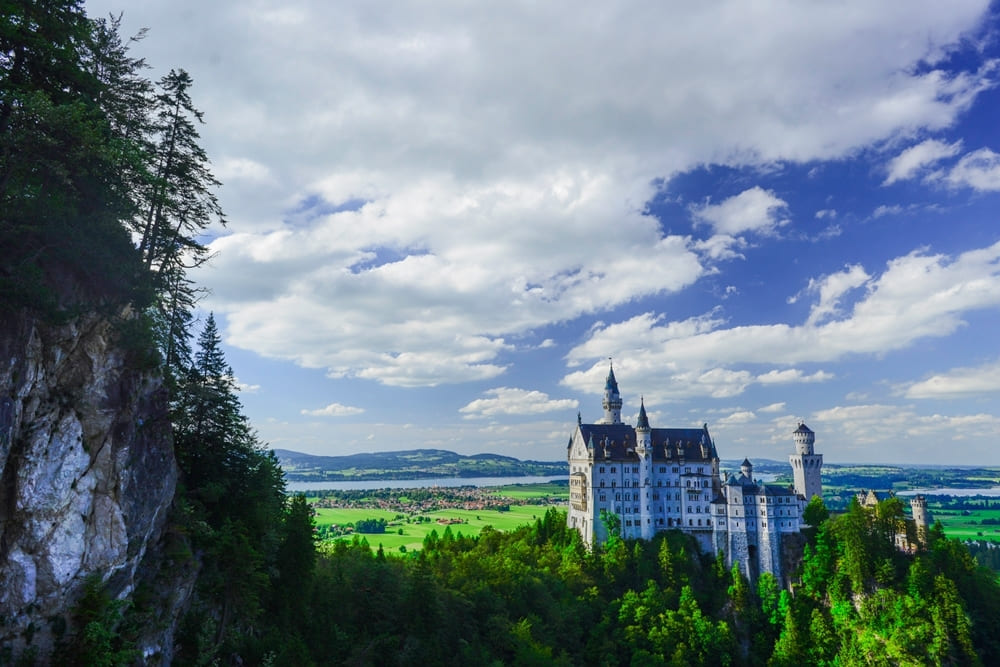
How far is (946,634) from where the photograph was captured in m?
77.1

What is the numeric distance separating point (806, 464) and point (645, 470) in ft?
93.3

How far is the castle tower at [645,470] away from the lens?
316 ft

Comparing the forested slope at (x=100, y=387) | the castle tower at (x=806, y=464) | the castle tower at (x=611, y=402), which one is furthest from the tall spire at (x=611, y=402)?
the forested slope at (x=100, y=387)

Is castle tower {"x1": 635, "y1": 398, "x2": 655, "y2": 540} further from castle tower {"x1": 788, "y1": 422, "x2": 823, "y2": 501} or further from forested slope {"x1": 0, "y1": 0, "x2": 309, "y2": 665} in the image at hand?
forested slope {"x1": 0, "y1": 0, "x2": 309, "y2": 665}

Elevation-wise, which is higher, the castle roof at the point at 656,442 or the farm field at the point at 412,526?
the castle roof at the point at 656,442

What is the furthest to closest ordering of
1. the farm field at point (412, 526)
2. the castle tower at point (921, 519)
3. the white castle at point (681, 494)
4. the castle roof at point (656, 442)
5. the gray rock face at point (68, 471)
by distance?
the farm field at point (412, 526)
the castle roof at point (656, 442)
the white castle at point (681, 494)
the castle tower at point (921, 519)
the gray rock face at point (68, 471)

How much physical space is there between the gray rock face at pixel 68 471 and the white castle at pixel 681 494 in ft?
233

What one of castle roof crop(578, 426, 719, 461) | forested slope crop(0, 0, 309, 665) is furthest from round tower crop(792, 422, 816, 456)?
forested slope crop(0, 0, 309, 665)

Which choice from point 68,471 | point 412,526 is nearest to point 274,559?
point 68,471

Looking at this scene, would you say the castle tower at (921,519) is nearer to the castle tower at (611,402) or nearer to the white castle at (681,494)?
the white castle at (681,494)

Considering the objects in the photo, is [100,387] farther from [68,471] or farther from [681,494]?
A: [681,494]

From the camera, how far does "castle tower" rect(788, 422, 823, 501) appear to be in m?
104

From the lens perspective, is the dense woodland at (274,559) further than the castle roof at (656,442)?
No

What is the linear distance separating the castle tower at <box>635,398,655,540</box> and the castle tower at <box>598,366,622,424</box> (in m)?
10.8
